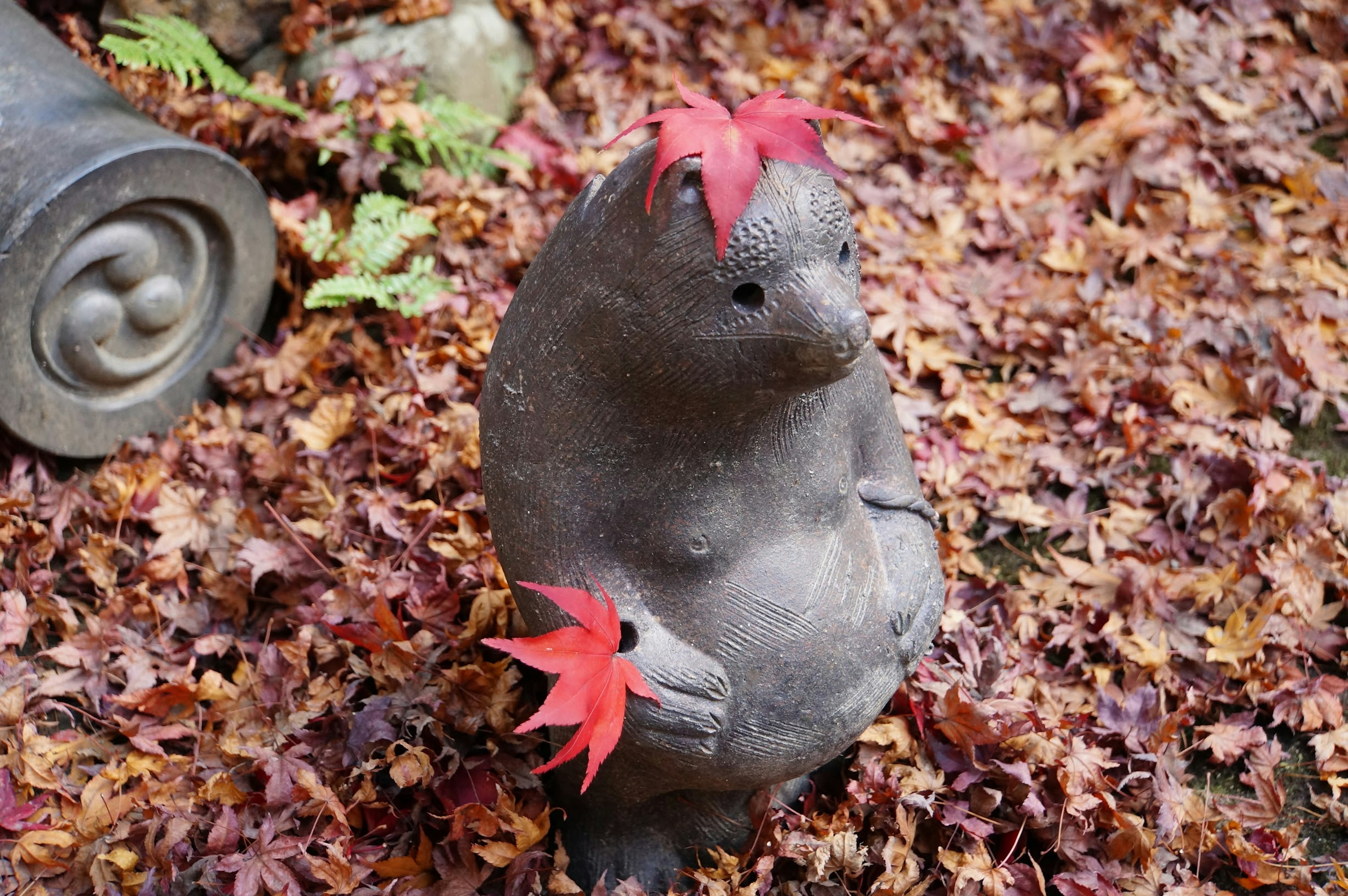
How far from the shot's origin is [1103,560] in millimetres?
3543

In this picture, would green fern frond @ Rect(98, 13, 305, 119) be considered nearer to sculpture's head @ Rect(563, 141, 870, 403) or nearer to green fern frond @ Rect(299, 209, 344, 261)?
green fern frond @ Rect(299, 209, 344, 261)

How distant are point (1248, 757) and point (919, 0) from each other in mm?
3889

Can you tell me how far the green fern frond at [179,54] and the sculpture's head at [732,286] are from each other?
109 inches

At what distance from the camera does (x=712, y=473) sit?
2.13 m

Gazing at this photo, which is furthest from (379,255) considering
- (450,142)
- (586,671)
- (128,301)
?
(586,671)

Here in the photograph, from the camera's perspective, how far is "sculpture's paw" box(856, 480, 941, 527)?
8.13 ft

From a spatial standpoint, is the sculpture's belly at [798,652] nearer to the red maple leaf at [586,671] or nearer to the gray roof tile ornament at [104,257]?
the red maple leaf at [586,671]

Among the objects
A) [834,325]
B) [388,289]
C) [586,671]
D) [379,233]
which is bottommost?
[388,289]

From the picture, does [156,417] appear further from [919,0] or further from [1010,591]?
[919,0]

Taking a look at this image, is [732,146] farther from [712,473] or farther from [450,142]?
[450,142]

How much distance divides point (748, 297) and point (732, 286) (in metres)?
0.05

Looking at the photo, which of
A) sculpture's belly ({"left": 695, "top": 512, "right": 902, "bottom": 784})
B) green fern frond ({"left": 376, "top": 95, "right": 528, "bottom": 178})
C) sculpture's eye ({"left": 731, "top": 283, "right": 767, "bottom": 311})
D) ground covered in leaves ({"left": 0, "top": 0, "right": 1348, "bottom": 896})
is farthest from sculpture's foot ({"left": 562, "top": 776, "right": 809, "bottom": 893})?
green fern frond ({"left": 376, "top": 95, "right": 528, "bottom": 178})

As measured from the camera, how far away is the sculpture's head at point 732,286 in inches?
73.3

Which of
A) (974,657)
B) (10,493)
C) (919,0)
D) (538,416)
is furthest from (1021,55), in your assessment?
(10,493)
